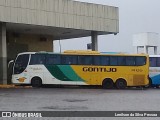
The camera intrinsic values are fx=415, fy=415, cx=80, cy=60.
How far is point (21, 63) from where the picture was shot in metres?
29.0

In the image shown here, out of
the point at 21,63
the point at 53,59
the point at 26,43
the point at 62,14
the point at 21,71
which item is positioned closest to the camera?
the point at 21,71

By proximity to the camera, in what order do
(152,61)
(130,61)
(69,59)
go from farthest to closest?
(152,61) → (130,61) → (69,59)

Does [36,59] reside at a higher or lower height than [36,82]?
higher

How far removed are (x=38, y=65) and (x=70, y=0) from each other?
6.87m

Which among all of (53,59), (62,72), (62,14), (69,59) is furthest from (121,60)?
(62,14)

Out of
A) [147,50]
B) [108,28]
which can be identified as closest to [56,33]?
[108,28]

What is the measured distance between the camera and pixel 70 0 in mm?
33031

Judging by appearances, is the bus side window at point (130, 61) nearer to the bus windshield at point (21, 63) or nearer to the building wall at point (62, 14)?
the building wall at point (62, 14)

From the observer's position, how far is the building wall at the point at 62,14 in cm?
2978

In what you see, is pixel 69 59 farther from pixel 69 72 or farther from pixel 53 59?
pixel 53 59

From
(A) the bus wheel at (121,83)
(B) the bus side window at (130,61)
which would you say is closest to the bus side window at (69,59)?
(A) the bus wheel at (121,83)

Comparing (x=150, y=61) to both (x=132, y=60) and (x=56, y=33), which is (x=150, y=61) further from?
(x=56, y=33)

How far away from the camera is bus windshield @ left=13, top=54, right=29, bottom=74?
28.9 m

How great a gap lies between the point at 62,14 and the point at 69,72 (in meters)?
5.53
